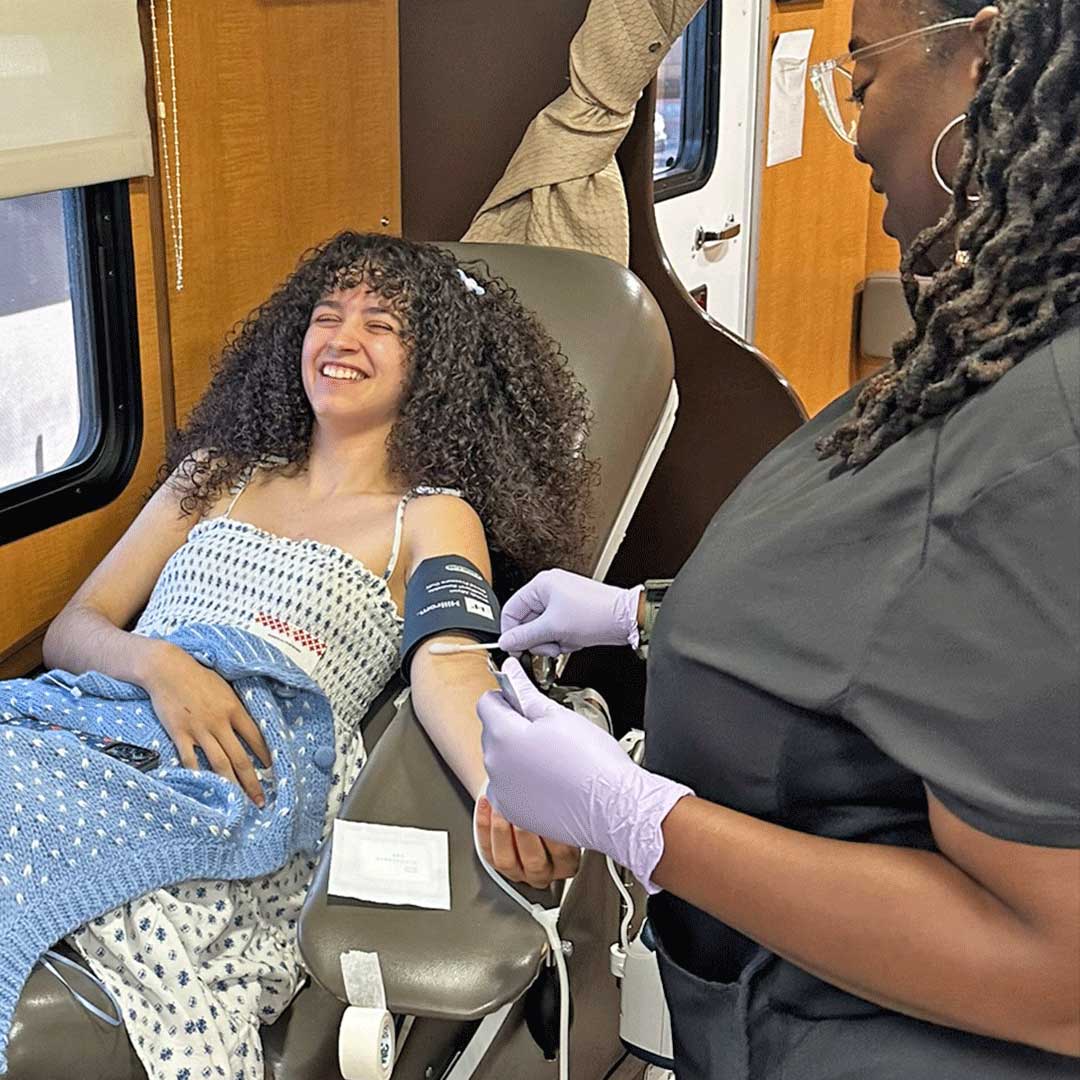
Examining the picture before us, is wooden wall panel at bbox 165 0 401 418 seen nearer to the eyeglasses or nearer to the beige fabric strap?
the beige fabric strap

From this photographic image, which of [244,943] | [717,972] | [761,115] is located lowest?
[244,943]

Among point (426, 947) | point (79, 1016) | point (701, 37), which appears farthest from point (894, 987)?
point (701, 37)

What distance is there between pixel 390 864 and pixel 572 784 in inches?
15.1

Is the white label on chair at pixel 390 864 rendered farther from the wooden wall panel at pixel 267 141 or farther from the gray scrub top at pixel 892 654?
the wooden wall panel at pixel 267 141

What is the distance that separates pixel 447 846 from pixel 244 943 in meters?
0.30

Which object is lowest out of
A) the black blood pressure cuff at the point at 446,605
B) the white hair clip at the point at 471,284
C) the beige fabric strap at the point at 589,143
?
the black blood pressure cuff at the point at 446,605

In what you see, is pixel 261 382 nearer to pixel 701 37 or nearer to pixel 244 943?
pixel 244 943

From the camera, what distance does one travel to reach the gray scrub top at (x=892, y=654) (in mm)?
812

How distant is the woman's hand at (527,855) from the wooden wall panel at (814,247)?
301 cm

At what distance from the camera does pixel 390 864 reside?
1405mm

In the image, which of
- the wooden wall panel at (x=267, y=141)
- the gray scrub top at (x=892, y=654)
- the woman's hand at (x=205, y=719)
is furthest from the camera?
the wooden wall panel at (x=267, y=141)

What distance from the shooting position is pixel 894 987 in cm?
88

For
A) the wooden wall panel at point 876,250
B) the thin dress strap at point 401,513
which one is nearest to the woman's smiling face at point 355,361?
the thin dress strap at point 401,513

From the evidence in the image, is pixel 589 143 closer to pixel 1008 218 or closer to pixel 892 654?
pixel 1008 218
